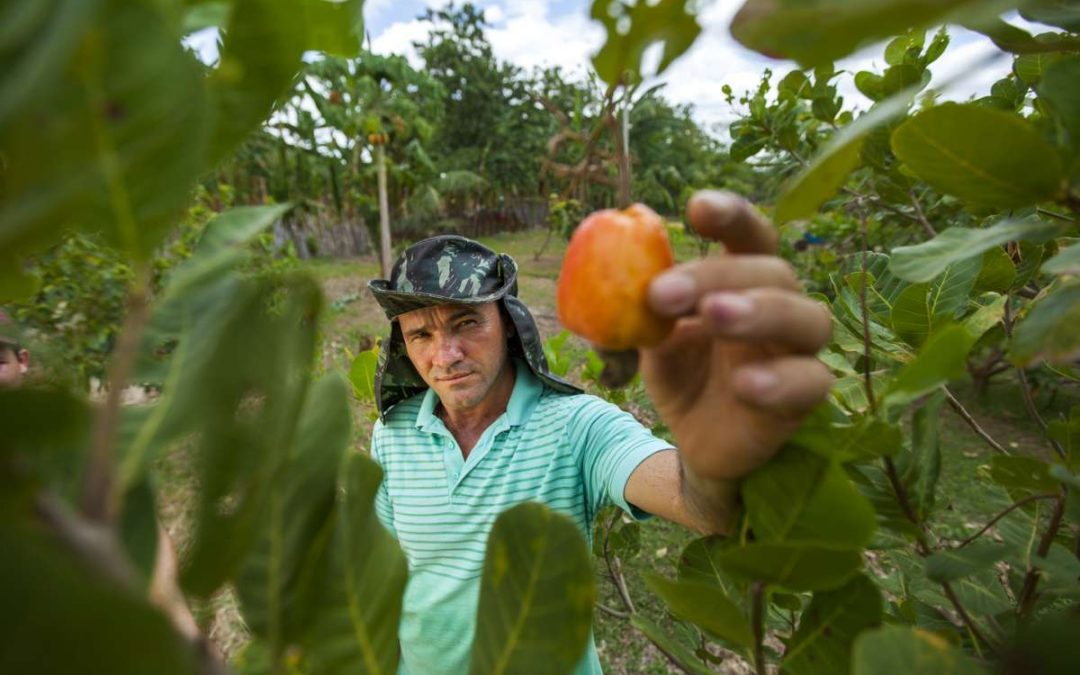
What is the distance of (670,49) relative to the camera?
0.33 meters

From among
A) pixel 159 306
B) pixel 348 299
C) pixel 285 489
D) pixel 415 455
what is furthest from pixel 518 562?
pixel 348 299

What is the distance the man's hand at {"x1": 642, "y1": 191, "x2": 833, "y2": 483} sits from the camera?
1.30 feet

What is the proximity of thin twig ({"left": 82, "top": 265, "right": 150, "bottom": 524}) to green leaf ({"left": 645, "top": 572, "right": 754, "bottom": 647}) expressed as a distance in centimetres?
35

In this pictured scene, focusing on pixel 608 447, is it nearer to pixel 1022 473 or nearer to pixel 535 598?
pixel 1022 473

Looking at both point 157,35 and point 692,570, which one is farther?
point 692,570

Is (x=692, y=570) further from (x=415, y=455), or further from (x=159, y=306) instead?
(x=415, y=455)

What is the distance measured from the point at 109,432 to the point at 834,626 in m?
0.49

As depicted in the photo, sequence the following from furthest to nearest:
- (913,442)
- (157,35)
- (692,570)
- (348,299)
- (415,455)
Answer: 1. (348,299)
2. (415,455)
3. (692,570)
4. (913,442)
5. (157,35)

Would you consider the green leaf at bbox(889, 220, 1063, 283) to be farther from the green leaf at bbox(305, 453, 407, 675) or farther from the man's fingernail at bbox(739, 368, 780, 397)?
the green leaf at bbox(305, 453, 407, 675)

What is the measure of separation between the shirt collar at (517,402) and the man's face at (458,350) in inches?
2.2

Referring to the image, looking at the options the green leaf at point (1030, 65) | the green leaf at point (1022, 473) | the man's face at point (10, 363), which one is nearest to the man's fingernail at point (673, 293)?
the green leaf at point (1022, 473)

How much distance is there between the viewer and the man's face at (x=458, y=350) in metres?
1.62

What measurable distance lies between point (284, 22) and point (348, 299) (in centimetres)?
999

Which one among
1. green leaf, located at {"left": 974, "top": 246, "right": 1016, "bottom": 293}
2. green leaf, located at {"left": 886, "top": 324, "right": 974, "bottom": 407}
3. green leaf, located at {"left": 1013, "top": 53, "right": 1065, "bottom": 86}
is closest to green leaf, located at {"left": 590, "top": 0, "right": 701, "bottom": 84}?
green leaf, located at {"left": 886, "top": 324, "right": 974, "bottom": 407}
